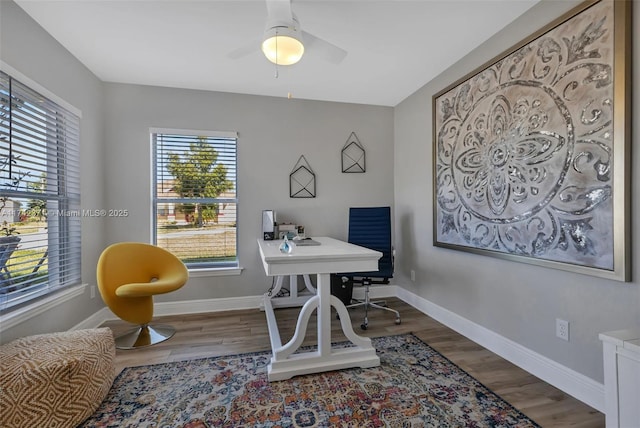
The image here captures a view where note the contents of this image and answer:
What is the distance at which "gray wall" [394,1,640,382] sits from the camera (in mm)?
1568

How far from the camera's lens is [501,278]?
2.20 m

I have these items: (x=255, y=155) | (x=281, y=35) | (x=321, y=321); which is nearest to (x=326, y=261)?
(x=321, y=321)

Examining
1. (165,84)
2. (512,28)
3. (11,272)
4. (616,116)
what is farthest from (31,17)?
(616,116)

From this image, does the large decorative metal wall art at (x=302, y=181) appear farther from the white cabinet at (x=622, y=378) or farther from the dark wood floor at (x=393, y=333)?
the white cabinet at (x=622, y=378)

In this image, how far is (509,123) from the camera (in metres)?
2.08

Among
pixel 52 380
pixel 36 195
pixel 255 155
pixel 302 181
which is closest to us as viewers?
pixel 52 380

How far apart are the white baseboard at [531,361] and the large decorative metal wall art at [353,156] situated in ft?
5.84

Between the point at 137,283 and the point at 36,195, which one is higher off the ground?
the point at 36,195

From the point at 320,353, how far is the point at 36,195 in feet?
7.61

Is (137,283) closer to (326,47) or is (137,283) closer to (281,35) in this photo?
(281,35)

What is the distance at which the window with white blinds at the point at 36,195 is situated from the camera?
1849 millimetres

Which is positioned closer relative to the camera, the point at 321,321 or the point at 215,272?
the point at 321,321

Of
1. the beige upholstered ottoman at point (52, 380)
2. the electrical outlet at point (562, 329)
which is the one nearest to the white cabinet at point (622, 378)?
the electrical outlet at point (562, 329)

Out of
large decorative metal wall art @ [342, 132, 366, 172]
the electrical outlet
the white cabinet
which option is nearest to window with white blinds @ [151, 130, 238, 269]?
large decorative metal wall art @ [342, 132, 366, 172]
